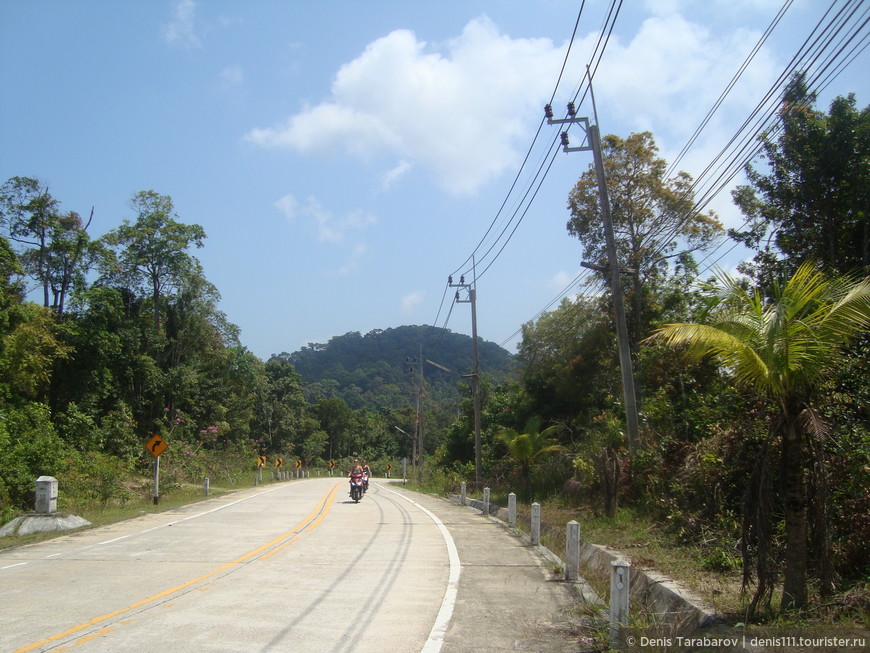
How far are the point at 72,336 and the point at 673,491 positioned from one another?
33.0 m

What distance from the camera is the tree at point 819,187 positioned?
682 inches

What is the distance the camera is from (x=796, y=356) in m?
6.64

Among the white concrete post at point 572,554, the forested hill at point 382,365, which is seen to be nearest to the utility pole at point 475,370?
the white concrete post at point 572,554

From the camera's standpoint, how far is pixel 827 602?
6.54m

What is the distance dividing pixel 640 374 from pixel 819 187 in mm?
7325

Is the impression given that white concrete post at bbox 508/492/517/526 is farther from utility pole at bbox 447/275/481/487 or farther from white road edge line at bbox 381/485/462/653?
utility pole at bbox 447/275/481/487

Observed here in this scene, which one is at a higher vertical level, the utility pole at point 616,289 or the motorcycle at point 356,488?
the utility pole at point 616,289

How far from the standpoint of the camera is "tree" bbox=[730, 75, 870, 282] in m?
17.3

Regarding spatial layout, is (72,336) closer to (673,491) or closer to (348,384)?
(673,491)

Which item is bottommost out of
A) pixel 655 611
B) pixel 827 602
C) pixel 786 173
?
pixel 655 611

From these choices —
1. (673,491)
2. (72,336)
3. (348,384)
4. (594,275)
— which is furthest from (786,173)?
(348,384)

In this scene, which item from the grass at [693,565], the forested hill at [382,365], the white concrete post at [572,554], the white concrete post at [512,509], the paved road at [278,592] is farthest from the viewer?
the forested hill at [382,365]

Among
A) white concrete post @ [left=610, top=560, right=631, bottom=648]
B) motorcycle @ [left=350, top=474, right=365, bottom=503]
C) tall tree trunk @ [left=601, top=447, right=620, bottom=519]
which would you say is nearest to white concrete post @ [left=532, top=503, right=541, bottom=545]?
tall tree trunk @ [left=601, top=447, right=620, bottom=519]

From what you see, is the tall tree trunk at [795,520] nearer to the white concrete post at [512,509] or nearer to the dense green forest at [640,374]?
the dense green forest at [640,374]
